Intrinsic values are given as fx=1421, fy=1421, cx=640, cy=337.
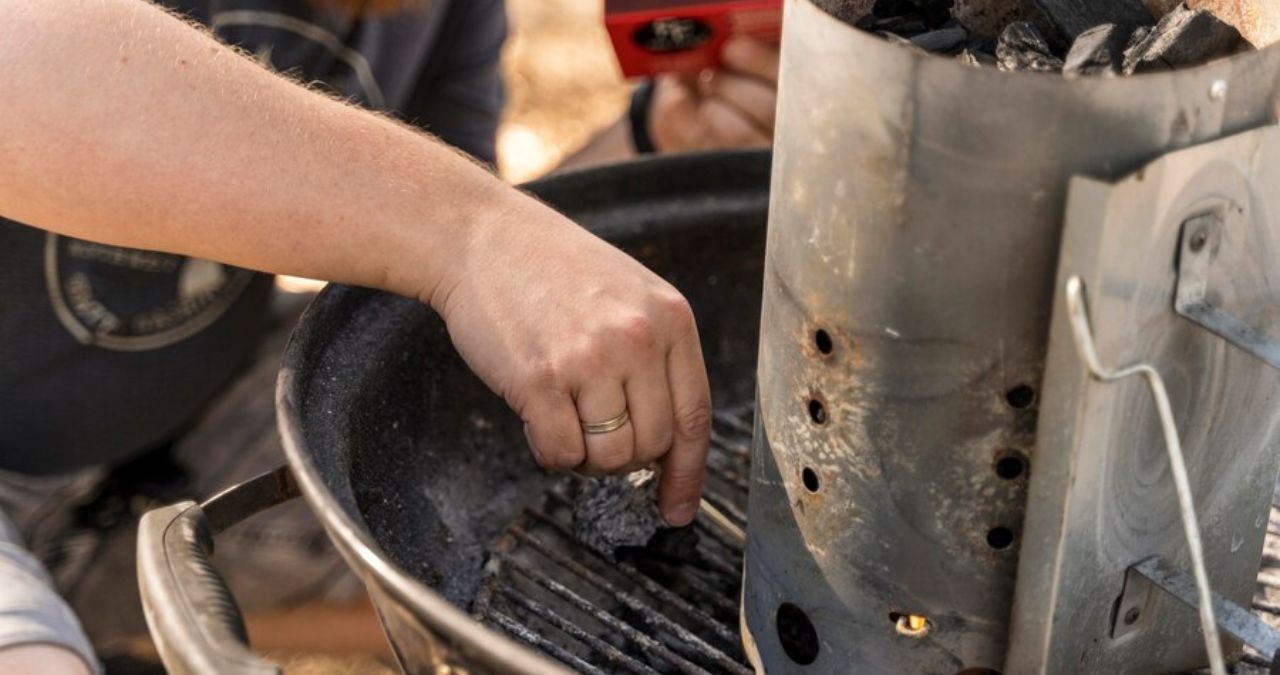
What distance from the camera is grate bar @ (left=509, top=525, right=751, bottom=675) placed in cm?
110

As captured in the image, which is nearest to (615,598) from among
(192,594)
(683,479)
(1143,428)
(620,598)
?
(620,598)

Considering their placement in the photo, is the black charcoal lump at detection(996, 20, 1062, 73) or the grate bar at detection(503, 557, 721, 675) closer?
the black charcoal lump at detection(996, 20, 1062, 73)

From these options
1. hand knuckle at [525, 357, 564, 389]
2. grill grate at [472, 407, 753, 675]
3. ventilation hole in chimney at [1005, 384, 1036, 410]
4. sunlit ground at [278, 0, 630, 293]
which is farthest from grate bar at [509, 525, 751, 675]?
sunlit ground at [278, 0, 630, 293]

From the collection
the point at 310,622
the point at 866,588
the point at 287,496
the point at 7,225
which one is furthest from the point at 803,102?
the point at 310,622

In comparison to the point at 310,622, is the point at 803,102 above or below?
above

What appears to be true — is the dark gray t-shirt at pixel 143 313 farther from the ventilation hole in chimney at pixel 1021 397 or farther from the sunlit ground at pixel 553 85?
the sunlit ground at pixel 553 85

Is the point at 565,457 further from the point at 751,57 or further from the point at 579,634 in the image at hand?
the point at 751,57

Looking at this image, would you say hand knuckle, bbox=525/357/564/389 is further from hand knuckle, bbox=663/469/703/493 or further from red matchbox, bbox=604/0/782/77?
red matchbox, bbox=604/0/782/77

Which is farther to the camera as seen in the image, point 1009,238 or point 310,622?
point 310,622

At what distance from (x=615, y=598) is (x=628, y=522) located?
2.5 inches

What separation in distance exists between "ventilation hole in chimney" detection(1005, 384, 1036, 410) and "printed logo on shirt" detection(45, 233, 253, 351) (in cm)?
95

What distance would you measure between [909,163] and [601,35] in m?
2.73

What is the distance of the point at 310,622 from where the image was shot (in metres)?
1.72

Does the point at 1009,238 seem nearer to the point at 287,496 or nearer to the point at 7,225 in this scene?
the point at 287,496
